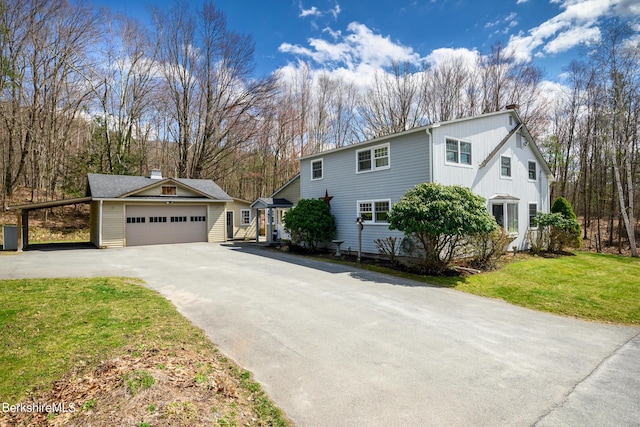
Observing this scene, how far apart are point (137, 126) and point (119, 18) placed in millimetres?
8916

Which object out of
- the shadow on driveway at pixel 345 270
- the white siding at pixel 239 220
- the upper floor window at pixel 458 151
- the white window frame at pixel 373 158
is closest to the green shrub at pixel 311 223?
the shadow on driveway at pixel 345 270

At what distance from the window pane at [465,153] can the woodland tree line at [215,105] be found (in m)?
11.8

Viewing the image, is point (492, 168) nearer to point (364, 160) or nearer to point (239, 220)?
point (364, 160)

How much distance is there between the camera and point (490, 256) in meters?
11.6

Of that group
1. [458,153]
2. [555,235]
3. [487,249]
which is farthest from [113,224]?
[555,235]

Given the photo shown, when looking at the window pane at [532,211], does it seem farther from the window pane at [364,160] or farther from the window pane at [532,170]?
the window pane at [364,160]

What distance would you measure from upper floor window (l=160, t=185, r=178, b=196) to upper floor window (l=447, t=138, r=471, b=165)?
16785mm

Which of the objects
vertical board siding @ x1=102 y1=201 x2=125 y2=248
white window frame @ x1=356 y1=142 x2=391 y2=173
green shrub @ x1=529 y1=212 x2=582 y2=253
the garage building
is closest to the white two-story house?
white window frame @ x1=356 y1=142 x2=391 y2=173

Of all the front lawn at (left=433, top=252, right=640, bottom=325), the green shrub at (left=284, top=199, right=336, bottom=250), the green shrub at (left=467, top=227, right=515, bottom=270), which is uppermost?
the green shrub at (left=284, top=199, right=336, bottom=250)

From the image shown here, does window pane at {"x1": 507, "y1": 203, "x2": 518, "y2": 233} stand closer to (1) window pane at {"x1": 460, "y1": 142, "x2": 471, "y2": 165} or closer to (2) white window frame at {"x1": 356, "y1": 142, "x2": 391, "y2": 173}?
(1) window pane at {"x1": 460, "y1": 142, "x2": 471, "y2": 165}

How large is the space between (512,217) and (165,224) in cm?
2014

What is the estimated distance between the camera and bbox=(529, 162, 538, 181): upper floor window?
16.6 metres

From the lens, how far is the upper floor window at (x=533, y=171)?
54.5 feet

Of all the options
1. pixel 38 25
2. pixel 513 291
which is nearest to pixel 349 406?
pixel 513 291
